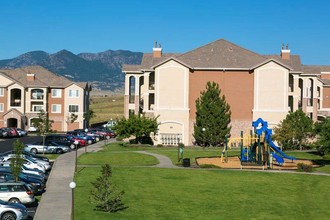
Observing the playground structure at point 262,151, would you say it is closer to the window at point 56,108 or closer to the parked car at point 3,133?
the parked car at point 3,133

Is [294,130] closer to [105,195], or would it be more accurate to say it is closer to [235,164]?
[235,164]

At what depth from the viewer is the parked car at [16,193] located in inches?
1136

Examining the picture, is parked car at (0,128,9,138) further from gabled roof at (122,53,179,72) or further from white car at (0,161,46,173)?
white car at (0,161,46,173)

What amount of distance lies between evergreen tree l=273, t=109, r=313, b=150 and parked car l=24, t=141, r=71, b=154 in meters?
24.1

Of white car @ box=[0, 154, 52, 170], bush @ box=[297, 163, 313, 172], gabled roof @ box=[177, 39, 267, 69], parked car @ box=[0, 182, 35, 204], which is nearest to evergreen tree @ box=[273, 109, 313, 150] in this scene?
gabled roof @ box=[177, 39, 267, 69]

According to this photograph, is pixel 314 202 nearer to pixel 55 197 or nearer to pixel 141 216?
pixel 141 216

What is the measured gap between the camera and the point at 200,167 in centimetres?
4694

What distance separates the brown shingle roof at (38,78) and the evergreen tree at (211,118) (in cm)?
3642

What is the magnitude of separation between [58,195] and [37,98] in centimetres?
6485

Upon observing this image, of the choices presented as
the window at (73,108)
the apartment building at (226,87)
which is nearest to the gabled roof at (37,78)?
the window at (73,108)

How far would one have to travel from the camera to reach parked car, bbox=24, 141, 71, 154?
187ft

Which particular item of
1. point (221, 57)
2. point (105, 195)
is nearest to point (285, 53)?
point (221, 57)

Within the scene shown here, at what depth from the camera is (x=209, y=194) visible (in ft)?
111

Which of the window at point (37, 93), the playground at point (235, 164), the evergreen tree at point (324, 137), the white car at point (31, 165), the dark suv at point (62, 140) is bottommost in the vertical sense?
the playground at point (235, 164)
